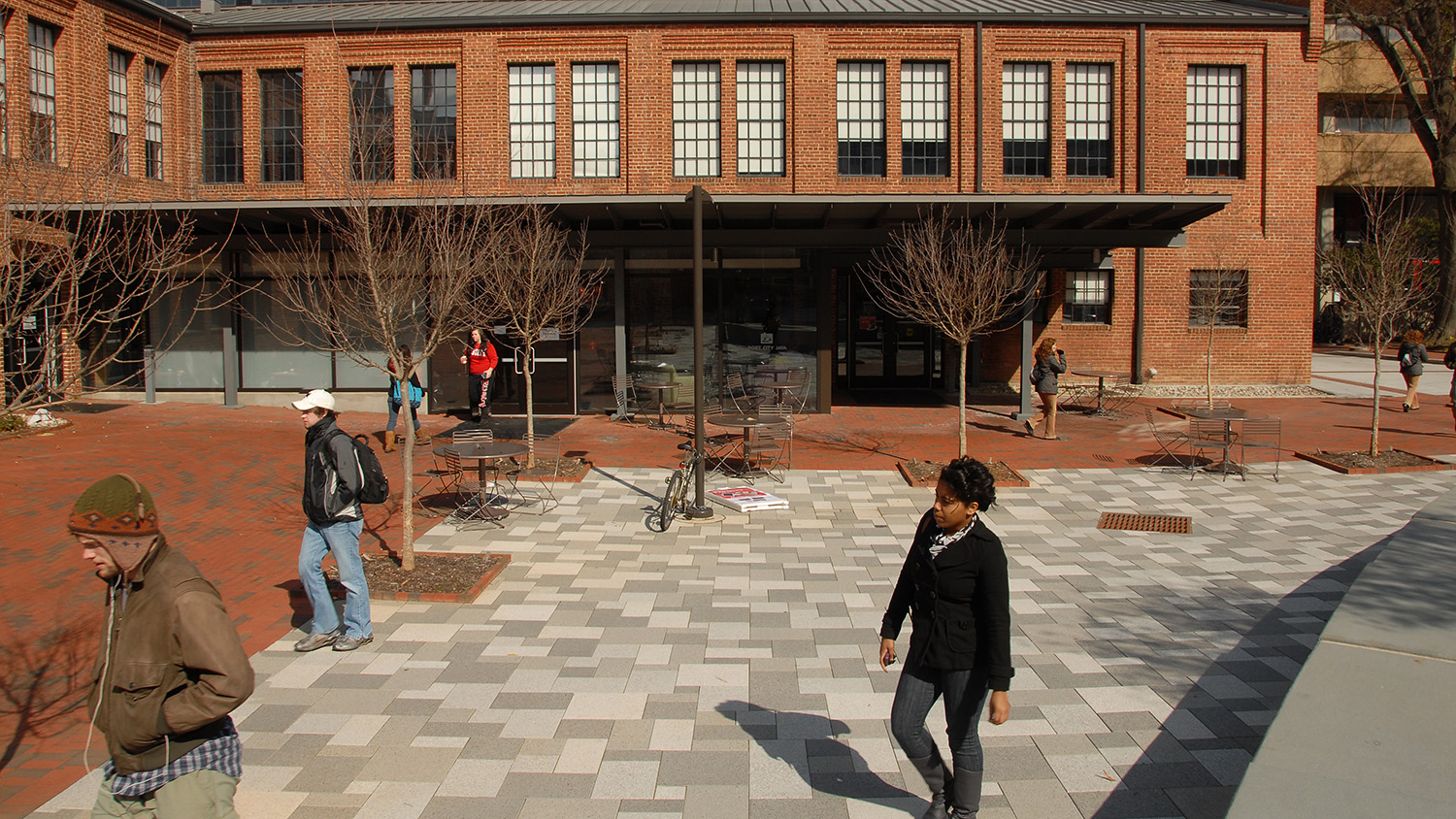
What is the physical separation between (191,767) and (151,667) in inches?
16.6

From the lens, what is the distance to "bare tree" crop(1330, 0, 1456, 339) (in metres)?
29.8

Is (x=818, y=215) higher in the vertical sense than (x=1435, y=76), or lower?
lower

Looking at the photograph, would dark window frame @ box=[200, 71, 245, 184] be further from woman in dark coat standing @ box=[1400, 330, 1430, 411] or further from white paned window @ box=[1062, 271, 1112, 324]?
woman in dark coat standing @ box=[1400, 330, 1430, 411]

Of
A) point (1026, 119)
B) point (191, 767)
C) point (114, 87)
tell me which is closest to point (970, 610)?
point (191, 767)

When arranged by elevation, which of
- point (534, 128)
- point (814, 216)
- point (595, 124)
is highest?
point (595, 124)

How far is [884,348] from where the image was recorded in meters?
24.1

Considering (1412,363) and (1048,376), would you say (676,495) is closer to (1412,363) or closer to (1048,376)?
(1048,376)

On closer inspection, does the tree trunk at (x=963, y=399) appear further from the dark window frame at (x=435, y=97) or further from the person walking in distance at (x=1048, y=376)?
the dark window frame at (x=435, y=97)

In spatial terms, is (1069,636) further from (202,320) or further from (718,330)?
(202,320)

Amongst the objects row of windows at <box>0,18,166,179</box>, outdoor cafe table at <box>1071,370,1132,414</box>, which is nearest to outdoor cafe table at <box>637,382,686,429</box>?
outdoor cafe table at <box>1071,370,1132,414</box>

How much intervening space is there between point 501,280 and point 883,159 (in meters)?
11.0

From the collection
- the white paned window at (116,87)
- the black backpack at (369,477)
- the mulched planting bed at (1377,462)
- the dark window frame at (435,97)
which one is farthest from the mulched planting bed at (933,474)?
the white paned window at (116,87)

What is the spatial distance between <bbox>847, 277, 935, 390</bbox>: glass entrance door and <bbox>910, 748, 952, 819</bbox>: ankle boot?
1984cm

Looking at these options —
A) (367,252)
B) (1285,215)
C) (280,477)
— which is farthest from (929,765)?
(1285,215)
